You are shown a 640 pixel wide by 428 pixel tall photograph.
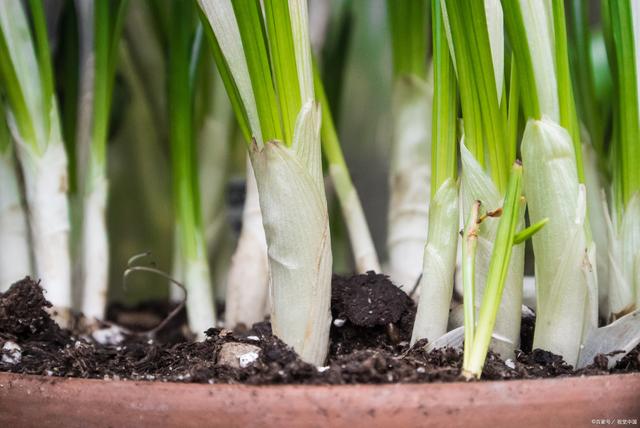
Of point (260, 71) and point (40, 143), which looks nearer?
point (260, 71)

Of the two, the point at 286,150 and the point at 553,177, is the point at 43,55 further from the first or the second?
the point at 553,177

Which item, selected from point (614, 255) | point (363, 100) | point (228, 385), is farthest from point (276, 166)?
point (363, 100)

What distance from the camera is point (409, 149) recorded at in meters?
0.78

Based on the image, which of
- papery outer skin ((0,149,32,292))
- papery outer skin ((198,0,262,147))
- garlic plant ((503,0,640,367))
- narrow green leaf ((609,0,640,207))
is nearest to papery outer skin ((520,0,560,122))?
garlic plant ((503,0,640,367))

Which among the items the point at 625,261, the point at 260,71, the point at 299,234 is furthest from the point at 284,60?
the point at 625,261

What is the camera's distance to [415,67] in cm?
78

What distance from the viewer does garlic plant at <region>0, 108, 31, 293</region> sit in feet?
2.52

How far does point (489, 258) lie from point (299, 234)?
14 cm

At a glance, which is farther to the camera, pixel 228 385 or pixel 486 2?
pixel 486 2

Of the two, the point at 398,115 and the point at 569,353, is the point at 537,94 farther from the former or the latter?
the point at 398,115

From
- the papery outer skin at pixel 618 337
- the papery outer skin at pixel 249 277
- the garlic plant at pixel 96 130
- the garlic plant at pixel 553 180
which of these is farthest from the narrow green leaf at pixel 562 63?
the garlic plant at pixel 96 130

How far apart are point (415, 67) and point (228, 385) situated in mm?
456

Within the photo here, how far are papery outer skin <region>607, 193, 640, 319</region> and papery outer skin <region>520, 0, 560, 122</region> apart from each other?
0.14 metres

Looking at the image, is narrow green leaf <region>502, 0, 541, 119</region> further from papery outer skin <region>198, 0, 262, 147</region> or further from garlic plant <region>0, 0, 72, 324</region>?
garlic plant <region>0, 0, 72, 324</region>
